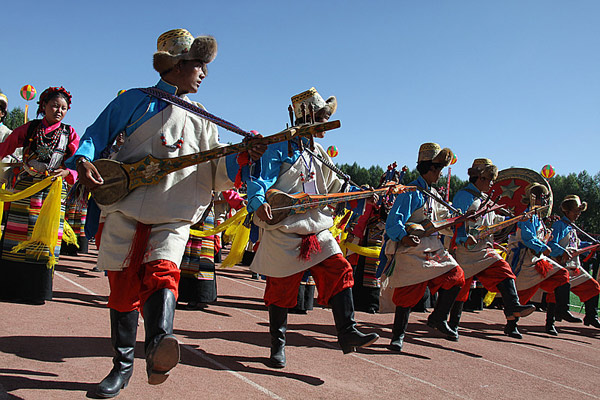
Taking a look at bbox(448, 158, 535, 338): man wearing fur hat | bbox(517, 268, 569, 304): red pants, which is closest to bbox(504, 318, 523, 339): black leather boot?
bbox(448, 158, 535, 338): man wearing fur hat

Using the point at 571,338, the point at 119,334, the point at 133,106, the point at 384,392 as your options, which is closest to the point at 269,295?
the point at 384,392

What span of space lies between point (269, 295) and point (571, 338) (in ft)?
19.0

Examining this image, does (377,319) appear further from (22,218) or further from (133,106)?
(133,106)

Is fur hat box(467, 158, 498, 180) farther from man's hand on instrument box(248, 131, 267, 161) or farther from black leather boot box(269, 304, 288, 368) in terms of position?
man's hand on instrument box(248, 131, 267, 161)

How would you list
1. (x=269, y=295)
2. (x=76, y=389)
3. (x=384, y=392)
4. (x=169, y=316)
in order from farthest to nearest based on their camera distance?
(x=269, y=295) → (x=384, y=392) → (x=76, y=389) → (x=169, y=316)

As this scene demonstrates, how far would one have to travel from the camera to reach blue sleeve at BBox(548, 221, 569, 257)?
30.0ft

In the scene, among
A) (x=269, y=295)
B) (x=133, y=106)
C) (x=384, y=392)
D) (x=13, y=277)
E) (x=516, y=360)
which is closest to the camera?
(x=133, y=106)

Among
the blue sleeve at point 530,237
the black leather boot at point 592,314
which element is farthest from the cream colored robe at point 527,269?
the black leather boot at point 592,314

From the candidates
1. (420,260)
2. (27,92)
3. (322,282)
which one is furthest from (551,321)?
(27,92)

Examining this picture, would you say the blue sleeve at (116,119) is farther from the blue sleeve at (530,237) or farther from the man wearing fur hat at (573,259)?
the man wearing fur hat at (573,259)

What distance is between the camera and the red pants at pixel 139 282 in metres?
3.00

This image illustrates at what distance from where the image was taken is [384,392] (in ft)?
12.6

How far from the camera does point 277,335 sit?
173 inches

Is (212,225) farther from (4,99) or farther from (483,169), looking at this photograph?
(483,169)
